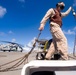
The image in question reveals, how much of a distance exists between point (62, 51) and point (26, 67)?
13.5ft

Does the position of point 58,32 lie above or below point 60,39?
above

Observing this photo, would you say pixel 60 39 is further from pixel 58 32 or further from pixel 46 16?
pixel 46 16

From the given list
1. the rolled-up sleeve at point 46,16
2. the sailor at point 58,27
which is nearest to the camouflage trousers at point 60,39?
the sailor at point 58,27

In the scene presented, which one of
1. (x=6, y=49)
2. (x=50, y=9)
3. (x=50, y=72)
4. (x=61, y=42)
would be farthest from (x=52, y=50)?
(x=6, y=49)

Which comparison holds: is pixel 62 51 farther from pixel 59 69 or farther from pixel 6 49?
pixel 6 49

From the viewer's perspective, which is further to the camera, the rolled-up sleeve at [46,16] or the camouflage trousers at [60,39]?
the camouflage trousers at [60,39]

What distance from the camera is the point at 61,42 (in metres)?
6.85

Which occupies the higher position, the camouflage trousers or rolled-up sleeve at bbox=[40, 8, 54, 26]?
rolled-up sleeve at bbox=[40, 8, 54, 26]

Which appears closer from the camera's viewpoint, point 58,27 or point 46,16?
point 46,16

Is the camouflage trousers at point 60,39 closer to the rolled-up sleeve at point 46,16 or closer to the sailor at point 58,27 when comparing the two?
the sailor at point 58,27

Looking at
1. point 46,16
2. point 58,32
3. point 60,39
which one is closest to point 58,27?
point 58,32

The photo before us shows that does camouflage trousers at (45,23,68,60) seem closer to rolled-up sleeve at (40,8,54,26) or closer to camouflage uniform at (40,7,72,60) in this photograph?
camouflage uniform at (40,7,72,60)

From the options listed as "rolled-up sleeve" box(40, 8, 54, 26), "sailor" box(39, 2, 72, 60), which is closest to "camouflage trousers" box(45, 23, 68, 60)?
"sailor" box(39, 2, 72, 60)

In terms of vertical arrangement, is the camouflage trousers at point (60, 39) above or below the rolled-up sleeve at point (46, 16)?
below
